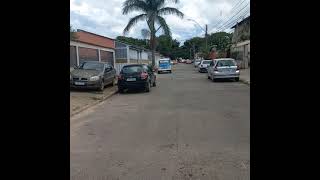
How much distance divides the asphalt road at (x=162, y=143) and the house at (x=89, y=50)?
7344mm

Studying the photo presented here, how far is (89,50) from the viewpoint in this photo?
27156 mm

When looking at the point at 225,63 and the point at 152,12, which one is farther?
the point at 152,12

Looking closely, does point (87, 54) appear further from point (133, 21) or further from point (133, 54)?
point (133, 54)

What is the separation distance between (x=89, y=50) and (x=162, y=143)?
20.3 metres

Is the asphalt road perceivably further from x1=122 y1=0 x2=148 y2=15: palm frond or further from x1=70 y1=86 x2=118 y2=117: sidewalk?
x1=122 y1=0 x2=148 y2=15: palm frond

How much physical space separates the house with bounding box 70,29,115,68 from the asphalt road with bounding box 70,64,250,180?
24.1ft

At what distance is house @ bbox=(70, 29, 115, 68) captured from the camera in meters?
23.4

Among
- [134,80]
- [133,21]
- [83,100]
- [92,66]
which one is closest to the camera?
[83,100]

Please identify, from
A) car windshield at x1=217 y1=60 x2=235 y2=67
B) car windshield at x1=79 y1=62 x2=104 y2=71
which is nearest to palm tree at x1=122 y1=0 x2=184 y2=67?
car windshield at x1=217 y1=60 x2=235 y2=67

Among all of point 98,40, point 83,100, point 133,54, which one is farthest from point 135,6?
point 83,100

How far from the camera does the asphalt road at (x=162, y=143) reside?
5.60m
